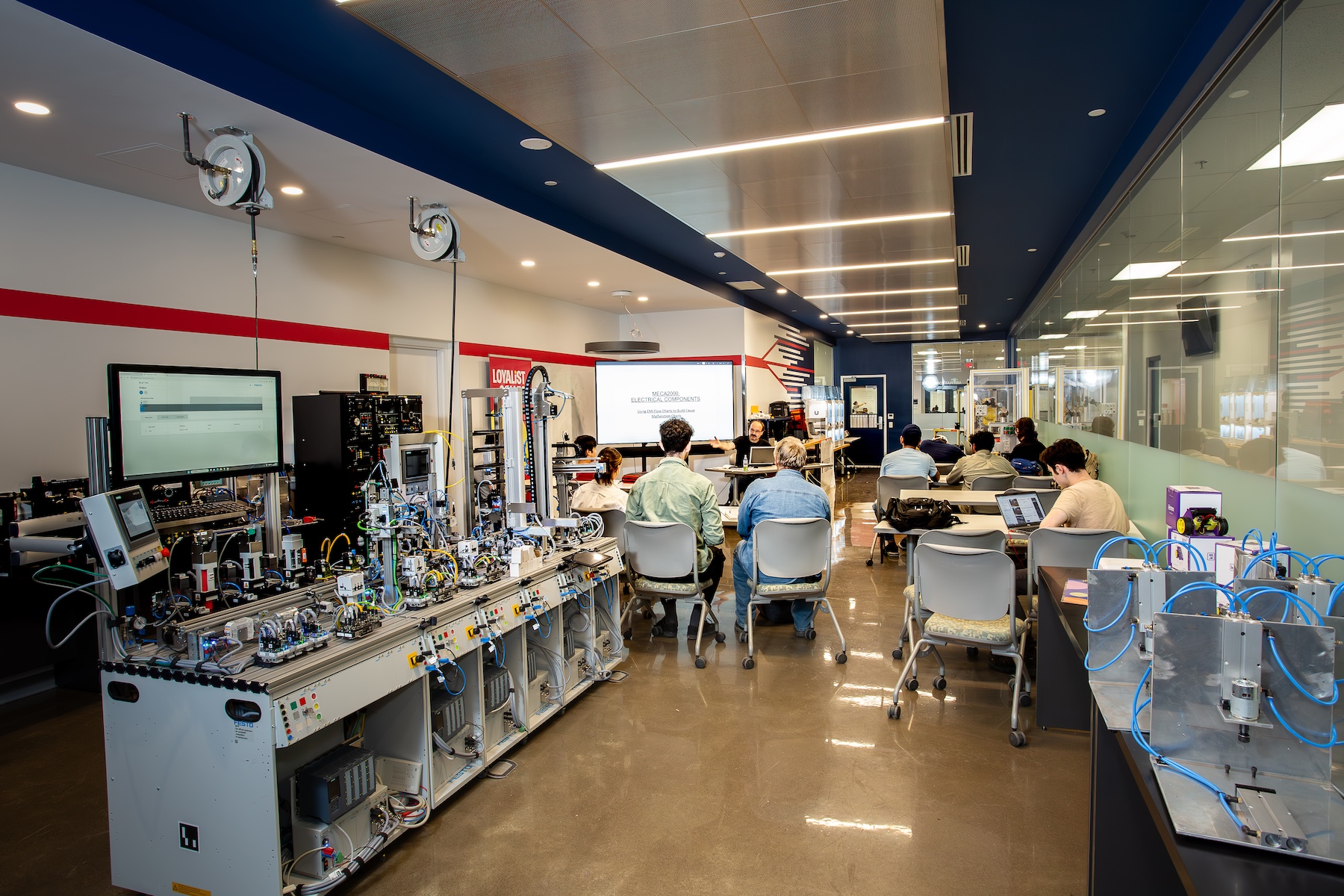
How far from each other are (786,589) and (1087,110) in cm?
332

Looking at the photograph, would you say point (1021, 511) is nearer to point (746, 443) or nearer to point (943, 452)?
point (943, 452)

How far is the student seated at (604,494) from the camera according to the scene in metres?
4.95

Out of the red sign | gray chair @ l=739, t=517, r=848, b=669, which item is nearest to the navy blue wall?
the red sign

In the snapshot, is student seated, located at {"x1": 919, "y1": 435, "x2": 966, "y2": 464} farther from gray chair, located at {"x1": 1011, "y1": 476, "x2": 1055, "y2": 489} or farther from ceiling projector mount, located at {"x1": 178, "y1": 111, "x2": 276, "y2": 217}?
ceiling projector mount, located at {"x1": 178, "y1": 111, "x2": 276, "y2": 217}

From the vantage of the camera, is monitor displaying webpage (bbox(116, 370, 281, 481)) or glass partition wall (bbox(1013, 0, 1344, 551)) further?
monitor displaying webpage (bbox(116, 370, 281, 481))

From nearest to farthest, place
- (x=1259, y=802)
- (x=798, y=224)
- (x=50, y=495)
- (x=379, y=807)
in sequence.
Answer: (x=1259, y=802) → (x=379, y=807) → (x=50, y=495) → (x=798, y=224)

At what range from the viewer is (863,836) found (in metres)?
2.54

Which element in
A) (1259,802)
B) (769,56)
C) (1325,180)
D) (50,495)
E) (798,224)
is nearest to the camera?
(1259,802)

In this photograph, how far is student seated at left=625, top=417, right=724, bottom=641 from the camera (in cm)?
461

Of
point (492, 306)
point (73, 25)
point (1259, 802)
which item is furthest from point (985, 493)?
point (73, 25)

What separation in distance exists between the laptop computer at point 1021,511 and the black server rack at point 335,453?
402cm

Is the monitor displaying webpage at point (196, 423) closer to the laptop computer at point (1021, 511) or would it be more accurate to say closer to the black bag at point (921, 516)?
the black bag at point (921, 516)

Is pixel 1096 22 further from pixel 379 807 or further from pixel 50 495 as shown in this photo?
pixel 50 495

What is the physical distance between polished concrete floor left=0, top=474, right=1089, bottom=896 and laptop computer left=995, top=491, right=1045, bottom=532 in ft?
2.88
